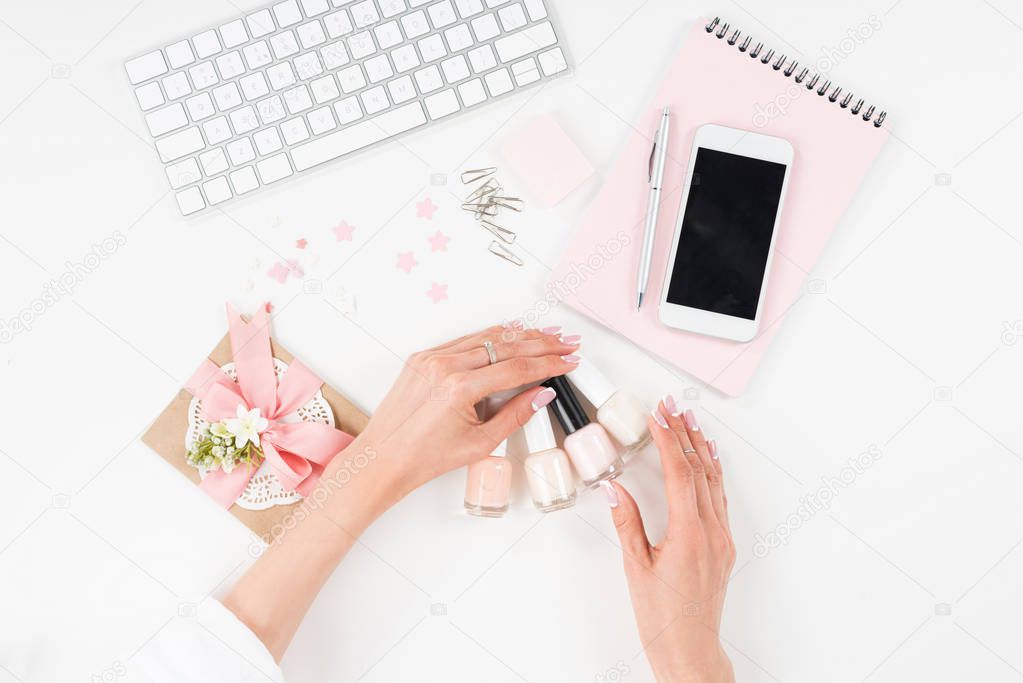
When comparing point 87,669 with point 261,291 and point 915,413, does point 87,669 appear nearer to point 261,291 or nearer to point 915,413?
point 261,291

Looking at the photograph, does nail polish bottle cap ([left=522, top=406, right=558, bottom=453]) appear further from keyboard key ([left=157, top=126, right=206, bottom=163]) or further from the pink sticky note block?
keyboard key ([left=157, top=126, right=206, bottom=163])

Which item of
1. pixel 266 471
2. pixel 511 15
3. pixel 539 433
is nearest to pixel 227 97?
pixel 511 15

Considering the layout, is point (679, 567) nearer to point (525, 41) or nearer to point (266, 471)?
point (266, 471)

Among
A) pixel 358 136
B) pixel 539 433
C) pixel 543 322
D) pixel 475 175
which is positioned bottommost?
pixel 539 433

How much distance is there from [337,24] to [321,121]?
13cm

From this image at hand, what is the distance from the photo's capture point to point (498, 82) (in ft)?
3.33

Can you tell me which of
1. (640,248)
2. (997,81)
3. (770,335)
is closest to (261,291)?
(640,248)

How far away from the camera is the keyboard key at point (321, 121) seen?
1.00m

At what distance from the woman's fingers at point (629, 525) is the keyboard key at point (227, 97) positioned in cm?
70

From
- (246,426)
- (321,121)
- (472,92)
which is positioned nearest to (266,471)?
(246,426)

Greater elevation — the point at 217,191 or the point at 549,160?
the point at 217,191

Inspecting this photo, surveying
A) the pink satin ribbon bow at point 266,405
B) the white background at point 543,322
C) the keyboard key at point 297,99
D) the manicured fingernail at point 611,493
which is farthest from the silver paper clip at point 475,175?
the manicured fingernail at point 611,493

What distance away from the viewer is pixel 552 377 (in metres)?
0.98

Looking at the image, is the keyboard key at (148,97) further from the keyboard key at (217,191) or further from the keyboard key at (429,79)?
the keyboard key at (429,79)
